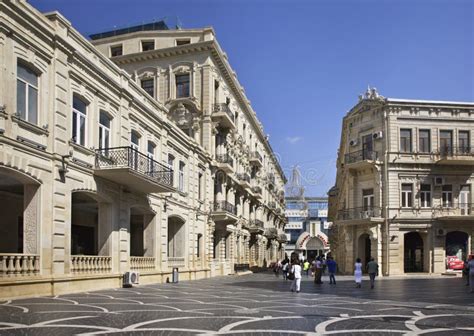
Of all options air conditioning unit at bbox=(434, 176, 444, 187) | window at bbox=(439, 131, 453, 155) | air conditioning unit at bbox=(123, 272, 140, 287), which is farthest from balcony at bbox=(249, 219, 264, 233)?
air conditioning unit at bbox=(123, 272, 140, 287)

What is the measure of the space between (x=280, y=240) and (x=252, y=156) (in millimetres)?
27709

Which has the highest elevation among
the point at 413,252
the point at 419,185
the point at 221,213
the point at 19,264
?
the point at 419,185

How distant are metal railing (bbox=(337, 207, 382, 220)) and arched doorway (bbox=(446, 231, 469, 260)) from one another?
5.59m

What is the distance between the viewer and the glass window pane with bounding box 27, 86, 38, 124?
1741 cm

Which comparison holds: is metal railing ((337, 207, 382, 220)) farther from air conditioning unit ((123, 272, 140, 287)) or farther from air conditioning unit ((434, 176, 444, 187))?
air conditioning unit ((123, 272, 140, 287))

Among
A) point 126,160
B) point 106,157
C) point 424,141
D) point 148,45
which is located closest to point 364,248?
point 424,141

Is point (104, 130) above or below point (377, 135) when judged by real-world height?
below

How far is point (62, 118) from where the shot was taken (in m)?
18.9

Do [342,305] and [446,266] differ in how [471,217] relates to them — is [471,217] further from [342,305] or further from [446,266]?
[342,305]

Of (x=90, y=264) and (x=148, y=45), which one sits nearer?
(x=90, y=264)

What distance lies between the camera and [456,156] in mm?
39188

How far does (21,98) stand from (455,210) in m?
32.6

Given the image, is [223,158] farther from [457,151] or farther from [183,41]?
[457,151]

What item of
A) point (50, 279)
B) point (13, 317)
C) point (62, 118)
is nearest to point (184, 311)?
point (13, 317)
